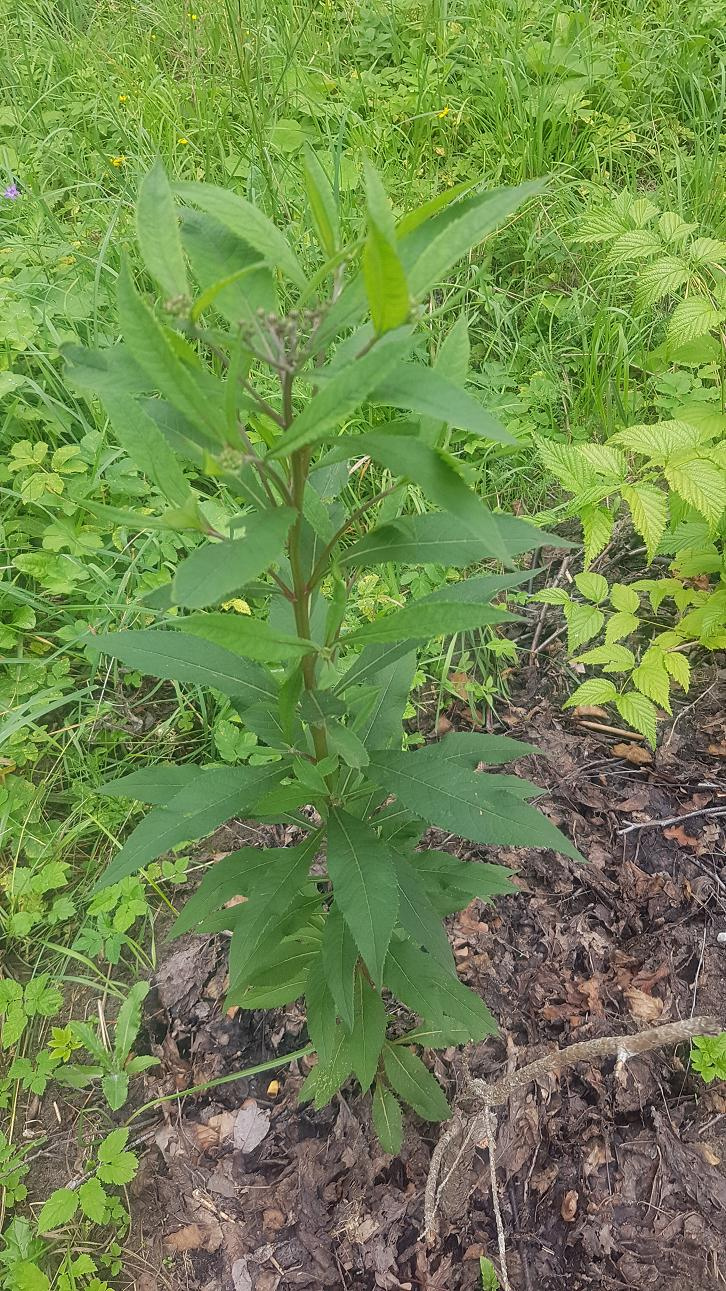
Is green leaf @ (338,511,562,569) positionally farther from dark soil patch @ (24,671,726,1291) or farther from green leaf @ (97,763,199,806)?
dark soil patch @ (24,671,726,1291)

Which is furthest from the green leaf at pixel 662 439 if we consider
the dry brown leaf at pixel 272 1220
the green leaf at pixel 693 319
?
the dry brown leaf at pixel 272 1220

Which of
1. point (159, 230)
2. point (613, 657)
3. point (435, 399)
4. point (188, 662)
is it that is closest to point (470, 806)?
point (188, 662)

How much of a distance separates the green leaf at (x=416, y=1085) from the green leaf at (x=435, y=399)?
1.56m

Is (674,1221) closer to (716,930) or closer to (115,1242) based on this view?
(716,930)

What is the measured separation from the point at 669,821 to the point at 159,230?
6.67ft

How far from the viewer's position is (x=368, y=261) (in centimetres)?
75

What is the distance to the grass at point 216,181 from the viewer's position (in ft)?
8.37

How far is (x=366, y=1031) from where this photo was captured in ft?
5.45

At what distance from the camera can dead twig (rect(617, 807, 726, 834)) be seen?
2.33 m

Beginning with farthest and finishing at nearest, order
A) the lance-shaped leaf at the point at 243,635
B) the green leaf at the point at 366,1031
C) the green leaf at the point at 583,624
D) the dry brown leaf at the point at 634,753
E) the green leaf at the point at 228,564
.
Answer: the dry brown leaf at the point at 634,753, the green leaf at the point at 583,624, the green leaf at the point at 366,1031, the lance-shaped leaf at the point at 243,635, the green leaf at the point at 228,564

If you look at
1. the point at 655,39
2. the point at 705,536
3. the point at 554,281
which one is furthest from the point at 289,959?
the point at 655,39

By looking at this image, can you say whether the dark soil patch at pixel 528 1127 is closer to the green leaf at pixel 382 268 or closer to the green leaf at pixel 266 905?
the green leaf at pixel 266 905

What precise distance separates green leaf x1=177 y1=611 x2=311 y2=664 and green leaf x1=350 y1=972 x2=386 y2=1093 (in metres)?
0.95

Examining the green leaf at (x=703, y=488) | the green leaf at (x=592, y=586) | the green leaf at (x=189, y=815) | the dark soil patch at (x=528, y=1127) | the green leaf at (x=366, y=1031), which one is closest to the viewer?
the green leaf at (x=189, y=815)
